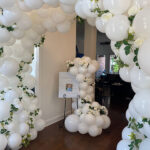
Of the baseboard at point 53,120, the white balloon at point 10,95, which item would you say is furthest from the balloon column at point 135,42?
the baseboard at point 53,120

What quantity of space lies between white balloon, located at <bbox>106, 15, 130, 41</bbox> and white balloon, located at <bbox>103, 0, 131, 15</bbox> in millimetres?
69

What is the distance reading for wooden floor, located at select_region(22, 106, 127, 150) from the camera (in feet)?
9.20

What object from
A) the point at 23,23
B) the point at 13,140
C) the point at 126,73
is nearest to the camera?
the point at 126,73

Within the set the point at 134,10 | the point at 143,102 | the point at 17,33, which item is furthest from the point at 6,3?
the point at 143,102

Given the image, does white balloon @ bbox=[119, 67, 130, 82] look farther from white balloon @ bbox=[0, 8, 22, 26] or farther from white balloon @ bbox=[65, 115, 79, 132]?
white balloon @ bbox=[65, 115, 79, 132]

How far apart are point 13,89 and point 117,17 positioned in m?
1.70

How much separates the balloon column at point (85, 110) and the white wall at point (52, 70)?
1.40ft

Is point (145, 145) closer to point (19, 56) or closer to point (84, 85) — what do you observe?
point (19, 56)

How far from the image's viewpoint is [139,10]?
4.07 ft

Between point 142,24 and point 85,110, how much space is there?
238cm

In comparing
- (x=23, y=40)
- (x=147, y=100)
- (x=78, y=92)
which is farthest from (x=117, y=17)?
(x=78, y=92)

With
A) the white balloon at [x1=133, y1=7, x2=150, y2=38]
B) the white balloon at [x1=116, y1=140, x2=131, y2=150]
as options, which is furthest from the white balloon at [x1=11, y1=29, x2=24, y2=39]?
the white balloon at [x1=116, y1=140, x2=131, y2=150]

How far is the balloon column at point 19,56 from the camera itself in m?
1.97

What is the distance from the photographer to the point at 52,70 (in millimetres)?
3918
